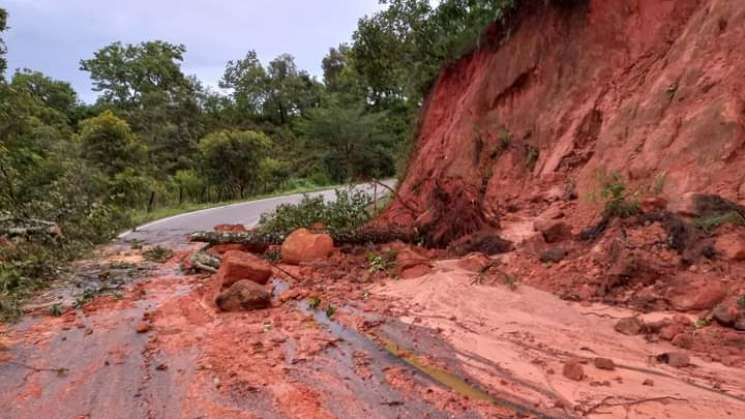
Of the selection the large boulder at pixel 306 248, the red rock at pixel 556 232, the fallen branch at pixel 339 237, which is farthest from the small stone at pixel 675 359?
the large boulder at pixel 306 248

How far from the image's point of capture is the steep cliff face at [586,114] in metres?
6.56

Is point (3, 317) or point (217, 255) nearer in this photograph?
point (3, 317)

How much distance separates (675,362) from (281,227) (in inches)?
333

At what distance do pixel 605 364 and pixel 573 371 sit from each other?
0.97ft

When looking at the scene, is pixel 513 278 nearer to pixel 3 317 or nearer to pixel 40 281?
pixel 3 317

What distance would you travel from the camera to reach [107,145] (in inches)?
738

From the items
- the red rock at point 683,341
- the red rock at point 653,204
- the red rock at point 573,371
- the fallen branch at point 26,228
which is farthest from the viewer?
the fallen branch at point 26,228

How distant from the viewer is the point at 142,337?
509cm

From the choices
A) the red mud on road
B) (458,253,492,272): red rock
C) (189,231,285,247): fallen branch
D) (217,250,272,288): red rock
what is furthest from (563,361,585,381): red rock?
(189,231,285,247): fallen branch

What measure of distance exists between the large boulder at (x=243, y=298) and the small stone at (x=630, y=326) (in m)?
3.66

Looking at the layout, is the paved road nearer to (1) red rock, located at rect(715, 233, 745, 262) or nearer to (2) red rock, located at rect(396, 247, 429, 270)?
(2) red rock, located at rect(396, 247, 429, 270)

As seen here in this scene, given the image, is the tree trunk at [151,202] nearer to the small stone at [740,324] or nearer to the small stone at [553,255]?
the small stone at [553,255]

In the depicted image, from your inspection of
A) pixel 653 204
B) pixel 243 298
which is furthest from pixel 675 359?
pixel 243 298

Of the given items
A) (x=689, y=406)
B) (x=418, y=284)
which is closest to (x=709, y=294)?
(x=689, y=406)
